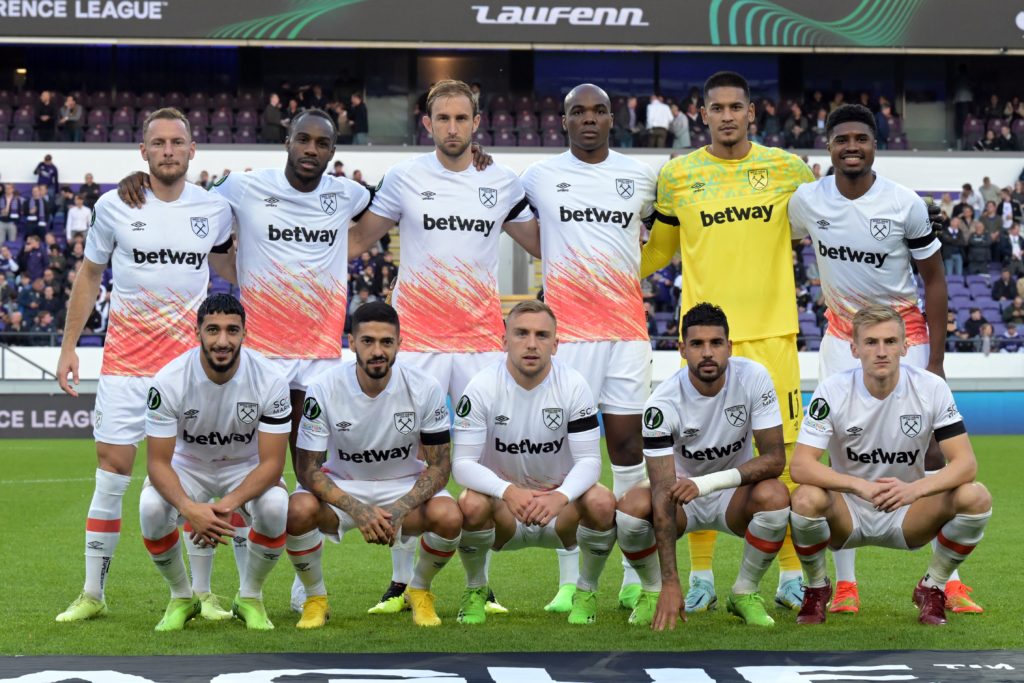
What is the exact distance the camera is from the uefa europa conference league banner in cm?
2653

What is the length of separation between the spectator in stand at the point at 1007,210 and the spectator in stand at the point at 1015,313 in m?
3.22

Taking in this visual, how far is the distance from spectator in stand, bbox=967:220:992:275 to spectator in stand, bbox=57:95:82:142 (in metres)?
17.2

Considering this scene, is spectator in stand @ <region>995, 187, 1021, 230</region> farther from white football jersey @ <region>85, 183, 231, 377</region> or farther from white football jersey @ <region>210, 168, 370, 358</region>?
white football jersey @ <region>85, 183, 231, 377</region>

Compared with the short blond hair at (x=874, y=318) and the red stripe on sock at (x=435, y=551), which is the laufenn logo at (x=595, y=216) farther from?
the red stripe on sock at (x=435, y=551)

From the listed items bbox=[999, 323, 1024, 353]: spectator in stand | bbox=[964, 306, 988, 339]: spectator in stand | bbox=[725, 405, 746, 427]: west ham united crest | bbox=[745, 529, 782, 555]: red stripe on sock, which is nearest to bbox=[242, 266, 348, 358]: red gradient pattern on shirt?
bbox=[725, 405, 746, 427]: west ham united crest

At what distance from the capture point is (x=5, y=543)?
9.16m

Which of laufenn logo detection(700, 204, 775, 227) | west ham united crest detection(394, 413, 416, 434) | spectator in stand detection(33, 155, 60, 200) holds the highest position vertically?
spectator in stand detection(33, 155, 60, 200)

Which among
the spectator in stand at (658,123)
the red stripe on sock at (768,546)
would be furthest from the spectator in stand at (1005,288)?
the red stripe on sock at (768,546)

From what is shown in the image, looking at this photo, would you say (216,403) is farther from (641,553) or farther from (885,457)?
(885,457)

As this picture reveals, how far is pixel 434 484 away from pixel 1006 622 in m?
2.59

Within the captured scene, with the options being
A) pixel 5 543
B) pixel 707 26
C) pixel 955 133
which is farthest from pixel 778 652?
pixel 955 133

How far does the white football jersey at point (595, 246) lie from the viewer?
677 centimetres

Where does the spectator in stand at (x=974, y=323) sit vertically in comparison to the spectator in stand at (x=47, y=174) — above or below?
below

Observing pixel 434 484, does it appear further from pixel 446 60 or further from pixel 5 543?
pixel 446 60
